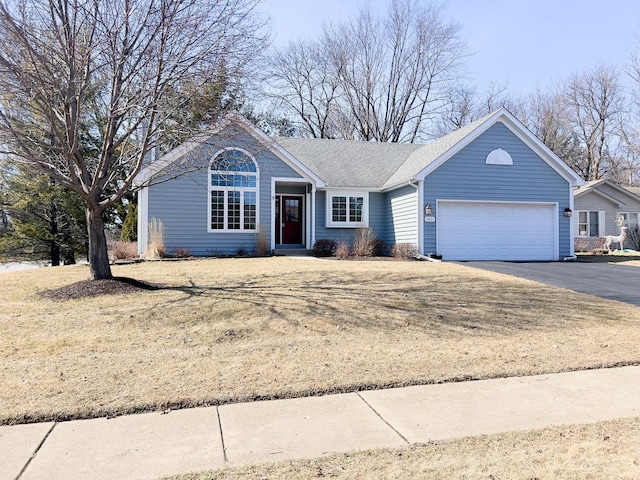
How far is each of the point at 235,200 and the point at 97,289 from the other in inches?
345

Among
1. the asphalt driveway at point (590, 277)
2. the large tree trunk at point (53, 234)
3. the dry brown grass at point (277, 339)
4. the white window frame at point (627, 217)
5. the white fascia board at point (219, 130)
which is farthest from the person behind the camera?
the white window frame at point (627, 217)

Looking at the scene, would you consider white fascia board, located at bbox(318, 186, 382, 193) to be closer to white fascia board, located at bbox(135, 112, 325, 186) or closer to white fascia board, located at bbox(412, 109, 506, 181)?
white fascia board, located at bbox(135, 112, 325, 186)

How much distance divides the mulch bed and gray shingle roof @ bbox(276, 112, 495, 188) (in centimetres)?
999

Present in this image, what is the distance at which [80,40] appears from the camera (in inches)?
331

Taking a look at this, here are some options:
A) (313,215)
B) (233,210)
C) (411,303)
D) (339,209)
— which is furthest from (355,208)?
(411,303)

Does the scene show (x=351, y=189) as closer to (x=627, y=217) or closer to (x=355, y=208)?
(x=355, y=208)

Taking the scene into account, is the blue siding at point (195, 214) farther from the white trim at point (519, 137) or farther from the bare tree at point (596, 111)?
the bare tree at point (596, 111)

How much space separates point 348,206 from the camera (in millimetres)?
18469

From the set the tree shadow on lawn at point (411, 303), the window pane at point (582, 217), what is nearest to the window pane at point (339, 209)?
the tree shadow on lawn at point (411, 303)

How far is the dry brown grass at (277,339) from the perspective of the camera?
4.30 m

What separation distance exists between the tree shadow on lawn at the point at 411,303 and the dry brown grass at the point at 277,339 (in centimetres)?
3

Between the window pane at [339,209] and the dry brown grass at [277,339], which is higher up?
the window pane at [339,209]

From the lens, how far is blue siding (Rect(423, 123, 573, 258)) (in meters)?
16.4

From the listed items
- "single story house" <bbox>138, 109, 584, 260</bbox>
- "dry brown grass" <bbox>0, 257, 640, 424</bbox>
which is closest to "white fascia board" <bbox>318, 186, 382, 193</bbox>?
"single story house" <bbox>138, 109, 584, 260</bbox>
